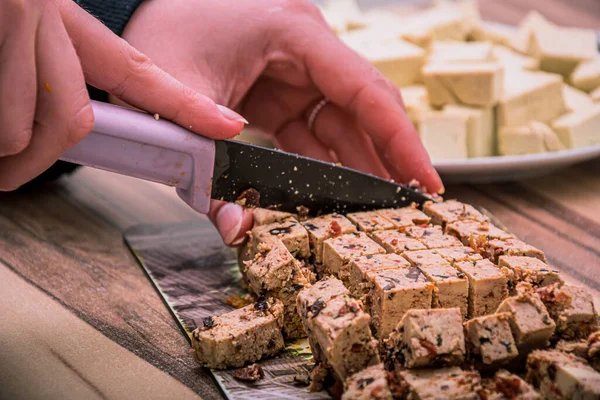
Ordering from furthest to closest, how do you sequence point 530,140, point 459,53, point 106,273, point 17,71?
point 459,53 → point 530,140 → point 106,273 → point 17,71

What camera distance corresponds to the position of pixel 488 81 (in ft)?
12.0

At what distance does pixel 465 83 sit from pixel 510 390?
87.3 inches

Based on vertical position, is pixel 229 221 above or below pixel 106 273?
above

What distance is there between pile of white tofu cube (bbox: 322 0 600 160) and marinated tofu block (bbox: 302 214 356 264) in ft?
3.75

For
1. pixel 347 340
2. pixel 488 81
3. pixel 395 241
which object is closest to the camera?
pixel 347 340

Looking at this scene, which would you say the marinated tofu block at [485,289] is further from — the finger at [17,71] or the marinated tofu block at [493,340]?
the finger at [17,71]

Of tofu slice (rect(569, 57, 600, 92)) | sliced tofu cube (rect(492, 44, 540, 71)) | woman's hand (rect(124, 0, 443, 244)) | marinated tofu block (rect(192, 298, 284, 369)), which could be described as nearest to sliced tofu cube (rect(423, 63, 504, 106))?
sliced tofu cube (rect(492, 44, 540, 71))

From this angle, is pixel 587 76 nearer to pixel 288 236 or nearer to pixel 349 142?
pixel 349 142

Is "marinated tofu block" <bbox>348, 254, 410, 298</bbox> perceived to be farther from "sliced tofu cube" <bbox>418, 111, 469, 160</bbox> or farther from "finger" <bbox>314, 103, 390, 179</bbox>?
"sliced tofu cube" <bbox>418, 111, 469, 160</bbox>

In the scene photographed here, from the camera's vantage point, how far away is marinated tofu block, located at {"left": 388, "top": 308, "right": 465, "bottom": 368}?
1840 millimetres

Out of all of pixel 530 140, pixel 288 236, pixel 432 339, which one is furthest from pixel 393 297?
pixel 530 140

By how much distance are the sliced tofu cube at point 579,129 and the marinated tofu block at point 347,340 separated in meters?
2.07

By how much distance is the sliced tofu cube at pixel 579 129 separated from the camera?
3555mm

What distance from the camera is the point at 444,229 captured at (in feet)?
8.50
